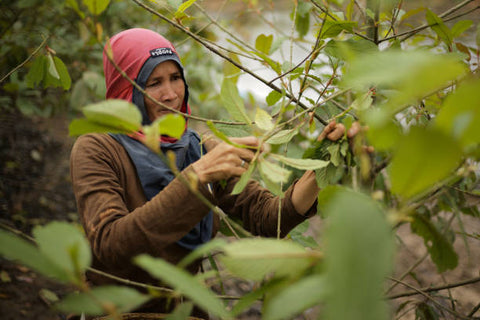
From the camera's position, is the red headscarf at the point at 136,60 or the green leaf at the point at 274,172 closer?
the green leaf at the point at 274,172

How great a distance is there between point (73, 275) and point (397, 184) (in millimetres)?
233

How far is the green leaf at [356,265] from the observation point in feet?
0.64

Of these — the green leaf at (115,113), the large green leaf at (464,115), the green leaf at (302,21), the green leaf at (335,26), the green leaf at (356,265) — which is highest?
the green leaf at (302,21)

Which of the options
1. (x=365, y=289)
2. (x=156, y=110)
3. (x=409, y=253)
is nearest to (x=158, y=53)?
(x=156, y=110)

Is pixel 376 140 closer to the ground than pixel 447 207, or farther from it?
closer to the ground

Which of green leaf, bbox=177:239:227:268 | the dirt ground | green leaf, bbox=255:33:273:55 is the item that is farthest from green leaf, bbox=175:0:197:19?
the dirt ground

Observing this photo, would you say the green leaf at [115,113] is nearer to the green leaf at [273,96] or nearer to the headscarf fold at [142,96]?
the green leaf at [273,96]

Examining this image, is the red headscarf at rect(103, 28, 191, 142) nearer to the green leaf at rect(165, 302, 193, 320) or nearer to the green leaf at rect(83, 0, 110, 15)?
the green leaf at rect(83, 0, 110, 15)

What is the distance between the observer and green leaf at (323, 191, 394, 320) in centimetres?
20

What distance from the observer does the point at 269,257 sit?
0.28 metres

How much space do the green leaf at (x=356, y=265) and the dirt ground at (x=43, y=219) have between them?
1036 mm

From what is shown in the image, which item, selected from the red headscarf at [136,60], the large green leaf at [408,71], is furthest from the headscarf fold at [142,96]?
the large green leaf at [408,71]

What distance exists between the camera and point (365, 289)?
0.20m

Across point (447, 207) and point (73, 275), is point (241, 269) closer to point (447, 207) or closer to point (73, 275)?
point (73, 275)
